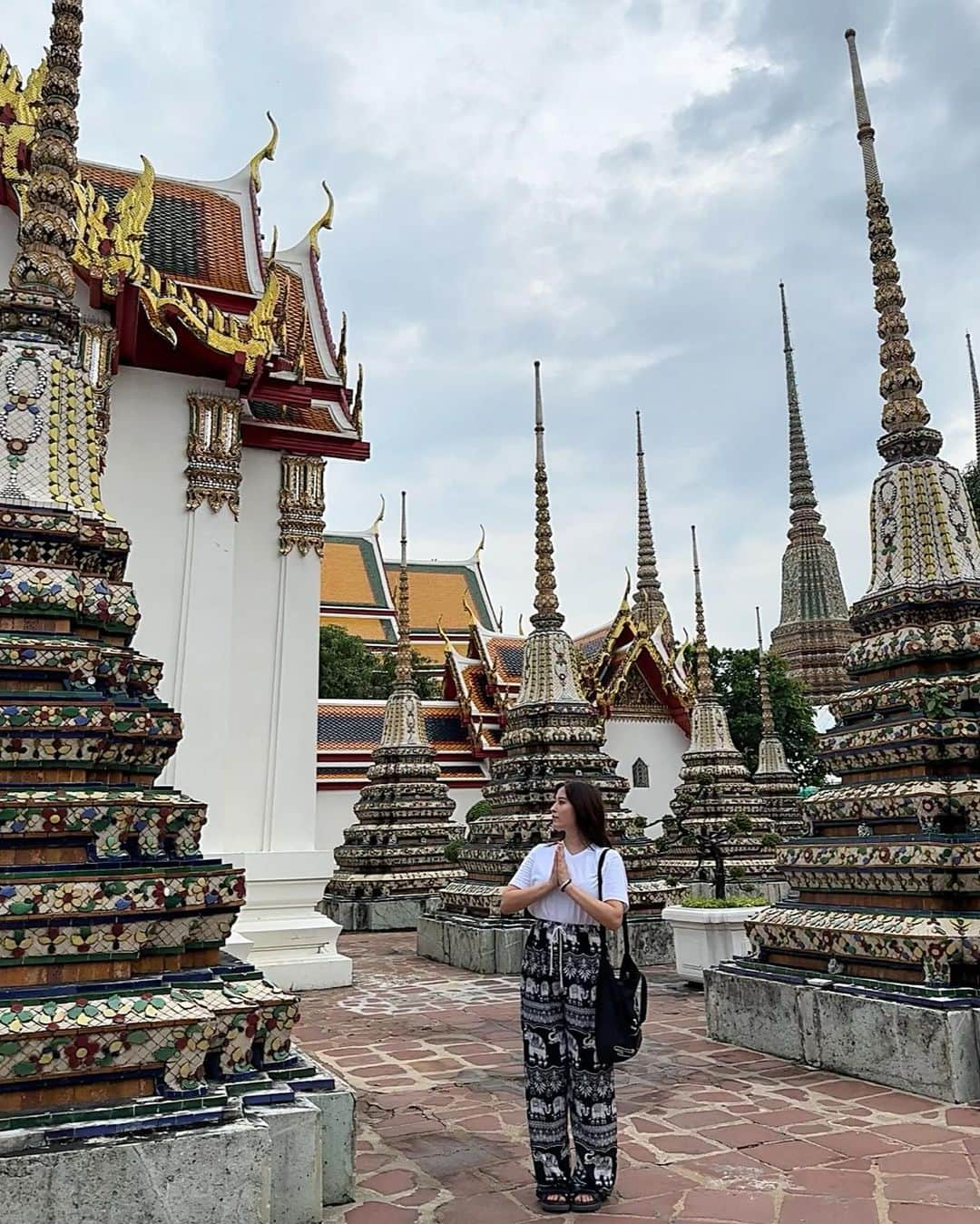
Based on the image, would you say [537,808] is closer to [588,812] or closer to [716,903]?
[716,903]

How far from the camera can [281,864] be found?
8539 millimetres

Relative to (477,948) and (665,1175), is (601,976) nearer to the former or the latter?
(665,1175)

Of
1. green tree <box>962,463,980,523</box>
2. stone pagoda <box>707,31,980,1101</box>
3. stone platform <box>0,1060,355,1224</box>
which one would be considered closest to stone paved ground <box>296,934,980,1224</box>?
stone pagoda <box>707,31,980,1101</box>

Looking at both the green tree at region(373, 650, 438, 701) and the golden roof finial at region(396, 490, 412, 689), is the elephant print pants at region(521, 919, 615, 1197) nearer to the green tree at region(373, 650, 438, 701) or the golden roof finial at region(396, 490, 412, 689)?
the golden roof finial at region(396, 490, 412, 689)

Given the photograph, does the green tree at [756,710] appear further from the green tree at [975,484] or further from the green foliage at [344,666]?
the green foliage at [344,666]

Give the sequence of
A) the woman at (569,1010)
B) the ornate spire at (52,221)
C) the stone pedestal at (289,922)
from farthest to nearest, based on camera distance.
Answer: the stone pedestal at (289,922)
the ornate spire at (52,221)
the woman at (569,1010)

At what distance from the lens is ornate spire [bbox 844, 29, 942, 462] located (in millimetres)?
6062

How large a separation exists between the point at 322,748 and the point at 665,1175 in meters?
17.4

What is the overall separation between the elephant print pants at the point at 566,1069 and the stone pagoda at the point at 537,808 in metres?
6.20

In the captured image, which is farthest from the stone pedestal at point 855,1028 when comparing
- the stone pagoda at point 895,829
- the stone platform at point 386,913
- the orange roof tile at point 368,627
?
the orange roof tile at point 368,627

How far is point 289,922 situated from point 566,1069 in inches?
221

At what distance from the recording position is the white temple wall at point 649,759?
2438cm

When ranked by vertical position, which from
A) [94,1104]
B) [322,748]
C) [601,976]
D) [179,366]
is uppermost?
[179,366]

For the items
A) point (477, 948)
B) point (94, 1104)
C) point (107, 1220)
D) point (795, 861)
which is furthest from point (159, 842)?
point (477, 948)
